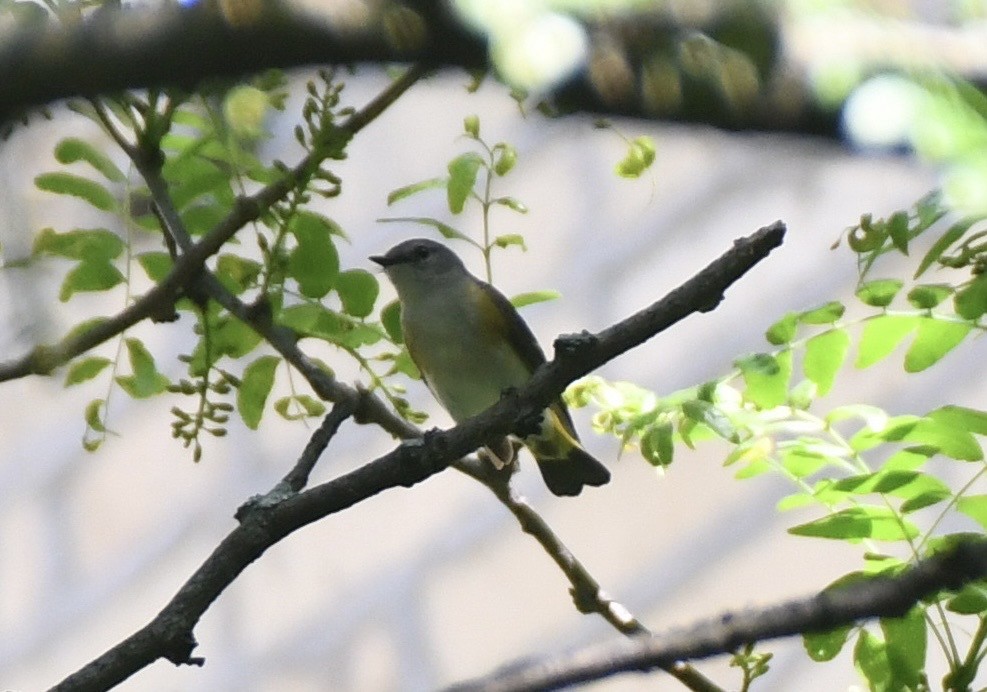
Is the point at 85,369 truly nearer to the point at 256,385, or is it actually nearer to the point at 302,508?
the point at 256,385

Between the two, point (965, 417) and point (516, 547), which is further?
point (516, 547)

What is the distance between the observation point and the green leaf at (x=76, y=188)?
135cm

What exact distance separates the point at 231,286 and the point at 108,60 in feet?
3.80

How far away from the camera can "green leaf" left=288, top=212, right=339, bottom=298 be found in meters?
1.26

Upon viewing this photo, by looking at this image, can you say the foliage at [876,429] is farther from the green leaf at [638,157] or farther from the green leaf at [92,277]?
the green leaf at [92,277]

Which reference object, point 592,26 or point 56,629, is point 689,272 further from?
point 592,26

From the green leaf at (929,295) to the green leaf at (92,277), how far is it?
84cm

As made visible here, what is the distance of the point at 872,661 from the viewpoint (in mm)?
1233

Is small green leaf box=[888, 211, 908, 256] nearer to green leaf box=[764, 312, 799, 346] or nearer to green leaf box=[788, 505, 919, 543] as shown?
green leaf box=[764, 312, 799, 346]

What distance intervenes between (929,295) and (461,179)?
50cm

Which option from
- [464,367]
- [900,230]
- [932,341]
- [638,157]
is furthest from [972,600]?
[464,367]

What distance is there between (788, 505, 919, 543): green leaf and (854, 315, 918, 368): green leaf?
0.15 meters

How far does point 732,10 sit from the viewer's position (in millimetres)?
292

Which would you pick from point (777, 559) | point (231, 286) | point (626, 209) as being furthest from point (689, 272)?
point (231, 286)
